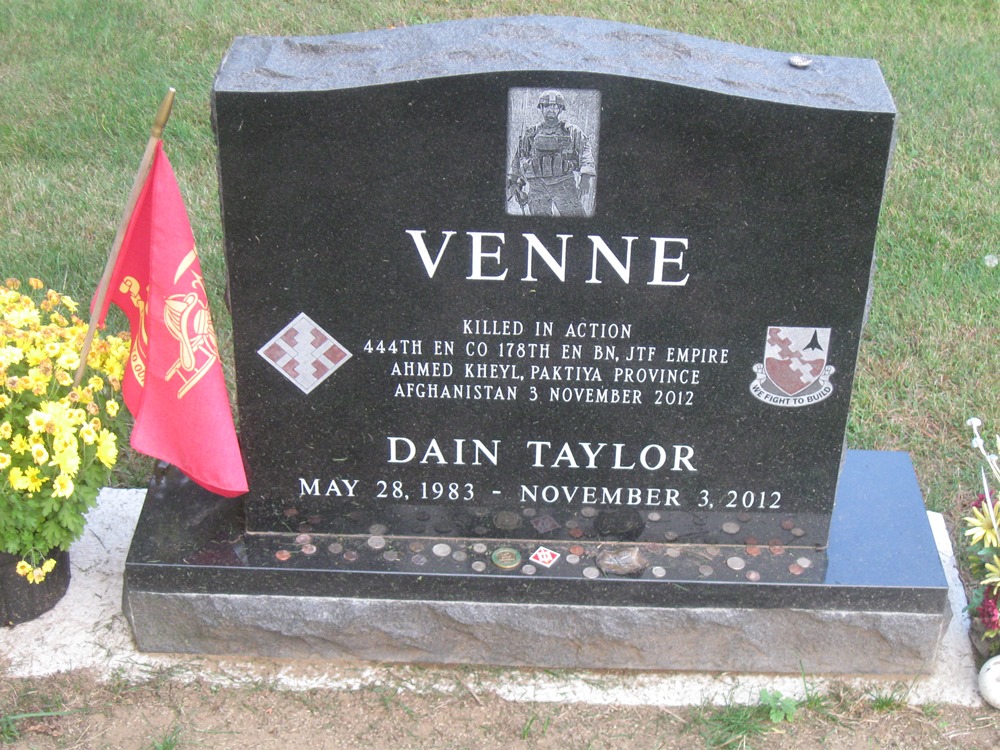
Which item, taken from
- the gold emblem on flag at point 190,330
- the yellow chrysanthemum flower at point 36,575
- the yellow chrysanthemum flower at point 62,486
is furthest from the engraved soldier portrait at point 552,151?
the yellow chrysanthemum flower at point 36,575

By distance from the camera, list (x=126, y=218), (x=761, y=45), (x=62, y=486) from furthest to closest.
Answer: (x=761, y=45) < (x=62, y=486) < (x=126, y=218)

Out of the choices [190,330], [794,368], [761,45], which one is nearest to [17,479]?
[190,330]

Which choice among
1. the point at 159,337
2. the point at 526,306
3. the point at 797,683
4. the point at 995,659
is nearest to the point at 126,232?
the point at 159,337

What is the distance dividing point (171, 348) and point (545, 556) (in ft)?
3.77

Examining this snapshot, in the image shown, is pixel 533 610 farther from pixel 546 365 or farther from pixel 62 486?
pixel 62 486

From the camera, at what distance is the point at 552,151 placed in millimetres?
2992

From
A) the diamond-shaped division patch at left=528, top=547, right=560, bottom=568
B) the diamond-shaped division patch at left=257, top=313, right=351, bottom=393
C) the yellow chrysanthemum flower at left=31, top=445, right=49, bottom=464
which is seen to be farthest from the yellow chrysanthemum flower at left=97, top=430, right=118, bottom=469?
the diamond-shaped division patch at left=528, top=547, right=560, bottom=568

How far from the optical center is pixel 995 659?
330 centimetres

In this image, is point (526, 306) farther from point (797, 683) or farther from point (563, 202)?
point (797, 683)

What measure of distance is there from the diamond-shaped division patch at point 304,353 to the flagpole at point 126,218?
1.41ft

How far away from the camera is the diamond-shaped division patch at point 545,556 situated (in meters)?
3.38

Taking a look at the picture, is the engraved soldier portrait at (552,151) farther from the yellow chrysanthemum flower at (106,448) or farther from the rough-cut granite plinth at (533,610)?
the yellow chrysanthemum flower at (106,448)

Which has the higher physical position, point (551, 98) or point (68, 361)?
point (551, 98)

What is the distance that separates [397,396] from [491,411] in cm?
26
